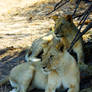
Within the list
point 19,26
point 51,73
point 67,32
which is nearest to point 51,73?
point 51,73

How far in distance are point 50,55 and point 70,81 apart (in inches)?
20.7

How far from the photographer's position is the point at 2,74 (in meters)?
4.84

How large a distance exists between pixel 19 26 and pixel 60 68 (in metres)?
5.26

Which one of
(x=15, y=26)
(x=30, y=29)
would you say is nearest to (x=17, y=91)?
(x=30, y=29)

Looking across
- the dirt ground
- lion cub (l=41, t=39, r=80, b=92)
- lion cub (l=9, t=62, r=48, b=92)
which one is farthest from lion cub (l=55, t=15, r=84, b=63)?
lion cub (l=41, t=39, r=80, b=92)

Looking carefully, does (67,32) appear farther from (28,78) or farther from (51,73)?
(51,73)

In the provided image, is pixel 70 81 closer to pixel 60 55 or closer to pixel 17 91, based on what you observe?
pixel 60 55

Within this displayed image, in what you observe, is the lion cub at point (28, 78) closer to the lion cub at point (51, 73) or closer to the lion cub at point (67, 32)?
the lion cub at point (51, 73)

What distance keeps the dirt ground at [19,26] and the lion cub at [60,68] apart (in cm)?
103

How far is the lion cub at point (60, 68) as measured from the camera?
131 inches

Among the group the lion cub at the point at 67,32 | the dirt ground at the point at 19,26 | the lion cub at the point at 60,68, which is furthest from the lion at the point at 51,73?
the lion cub at the point at 67,32

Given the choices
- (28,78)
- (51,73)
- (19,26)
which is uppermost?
(19,26)

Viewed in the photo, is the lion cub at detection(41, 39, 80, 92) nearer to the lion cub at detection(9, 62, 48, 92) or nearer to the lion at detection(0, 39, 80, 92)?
the lion at detection(0, 39, 80, 92)

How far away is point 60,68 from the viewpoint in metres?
3.50
